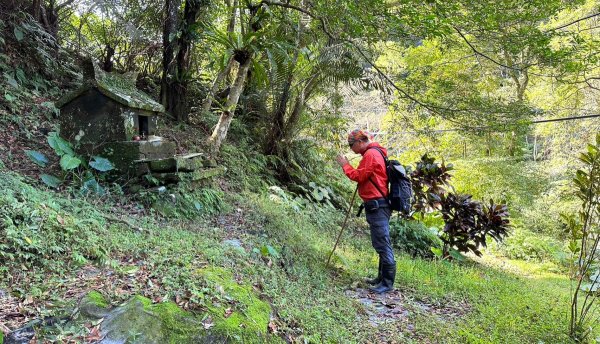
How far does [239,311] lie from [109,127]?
363cm

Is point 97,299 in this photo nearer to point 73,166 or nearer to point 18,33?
point 73,166

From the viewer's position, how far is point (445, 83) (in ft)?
24.0

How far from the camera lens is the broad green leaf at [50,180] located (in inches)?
173

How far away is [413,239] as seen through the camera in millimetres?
7469

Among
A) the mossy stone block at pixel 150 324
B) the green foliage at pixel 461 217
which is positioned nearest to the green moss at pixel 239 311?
the mossy stone block at pixel 150 324

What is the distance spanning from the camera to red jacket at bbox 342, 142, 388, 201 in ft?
14.8

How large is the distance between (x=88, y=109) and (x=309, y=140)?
17.7 feet

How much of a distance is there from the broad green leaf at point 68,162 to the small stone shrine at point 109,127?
399mm

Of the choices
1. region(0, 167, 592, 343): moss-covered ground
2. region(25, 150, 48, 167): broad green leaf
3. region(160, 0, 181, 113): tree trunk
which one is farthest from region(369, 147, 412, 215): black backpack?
region(160, 0, 181, 113): tree trunk

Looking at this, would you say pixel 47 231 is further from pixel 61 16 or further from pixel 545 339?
pixel 61 16

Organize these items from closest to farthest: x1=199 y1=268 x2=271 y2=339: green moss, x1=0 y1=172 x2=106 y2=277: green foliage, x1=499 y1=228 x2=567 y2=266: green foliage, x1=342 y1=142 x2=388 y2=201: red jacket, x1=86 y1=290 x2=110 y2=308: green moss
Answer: x1=86 y1=290 x2=110 y2=308: green moss
x1=199 y1=268 x2=271 y2=339: green moss
x1=0 y1=172 x2=106 y2=277: green foliage
x1=342 y1=142 x2=388 y2=201: red jacket
x1=499 y1=228 x2=567 y2=266: green foliage

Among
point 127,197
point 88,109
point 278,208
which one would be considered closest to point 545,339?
point 278,208

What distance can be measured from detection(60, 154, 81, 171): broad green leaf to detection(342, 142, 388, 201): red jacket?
3249 mm

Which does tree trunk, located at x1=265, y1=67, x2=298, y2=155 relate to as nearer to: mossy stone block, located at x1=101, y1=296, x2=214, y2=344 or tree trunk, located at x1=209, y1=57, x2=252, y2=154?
tree trunk, located at x1=209, y1=57, x2=252, y2=154
